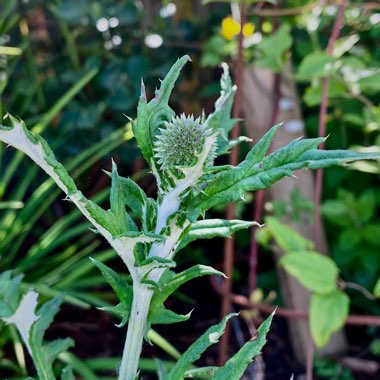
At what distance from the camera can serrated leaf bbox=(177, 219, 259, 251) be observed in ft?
1.68

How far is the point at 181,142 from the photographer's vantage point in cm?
49

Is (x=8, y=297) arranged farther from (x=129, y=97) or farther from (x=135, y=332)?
(x=129, y=97)

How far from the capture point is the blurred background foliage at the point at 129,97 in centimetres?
156

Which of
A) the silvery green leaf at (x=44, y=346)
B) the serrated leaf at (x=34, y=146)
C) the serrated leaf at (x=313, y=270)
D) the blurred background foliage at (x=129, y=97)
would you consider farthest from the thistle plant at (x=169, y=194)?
the blurred background foliage at (x=129, y=97)

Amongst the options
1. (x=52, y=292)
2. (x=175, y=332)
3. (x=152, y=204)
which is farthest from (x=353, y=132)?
(x=152, y=204)

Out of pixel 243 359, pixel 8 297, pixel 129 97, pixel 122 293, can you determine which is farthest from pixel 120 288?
pixel 129 97

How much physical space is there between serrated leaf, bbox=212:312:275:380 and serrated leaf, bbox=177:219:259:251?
83 millimetres

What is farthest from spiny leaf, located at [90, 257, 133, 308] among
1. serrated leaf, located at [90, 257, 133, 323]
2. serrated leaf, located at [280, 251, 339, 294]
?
serrated leaf, located at [280, 251, 339, 294]

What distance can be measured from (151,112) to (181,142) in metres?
0.05

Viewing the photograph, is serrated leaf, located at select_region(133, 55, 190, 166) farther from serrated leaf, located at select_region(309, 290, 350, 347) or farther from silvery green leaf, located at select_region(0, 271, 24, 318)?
serrated leaf, located at select_region(309, 290, 350, 347)

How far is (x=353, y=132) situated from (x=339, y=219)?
1.10 feet

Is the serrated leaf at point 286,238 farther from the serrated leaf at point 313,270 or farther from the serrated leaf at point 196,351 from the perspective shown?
the serrated leaf at point 196,351

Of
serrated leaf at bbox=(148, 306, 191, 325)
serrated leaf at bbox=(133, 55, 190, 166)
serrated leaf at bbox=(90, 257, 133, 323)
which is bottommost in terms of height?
serrated leaf at bbox=(148, 306, 191, 325)

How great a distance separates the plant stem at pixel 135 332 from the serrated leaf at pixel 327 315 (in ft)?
2.51
